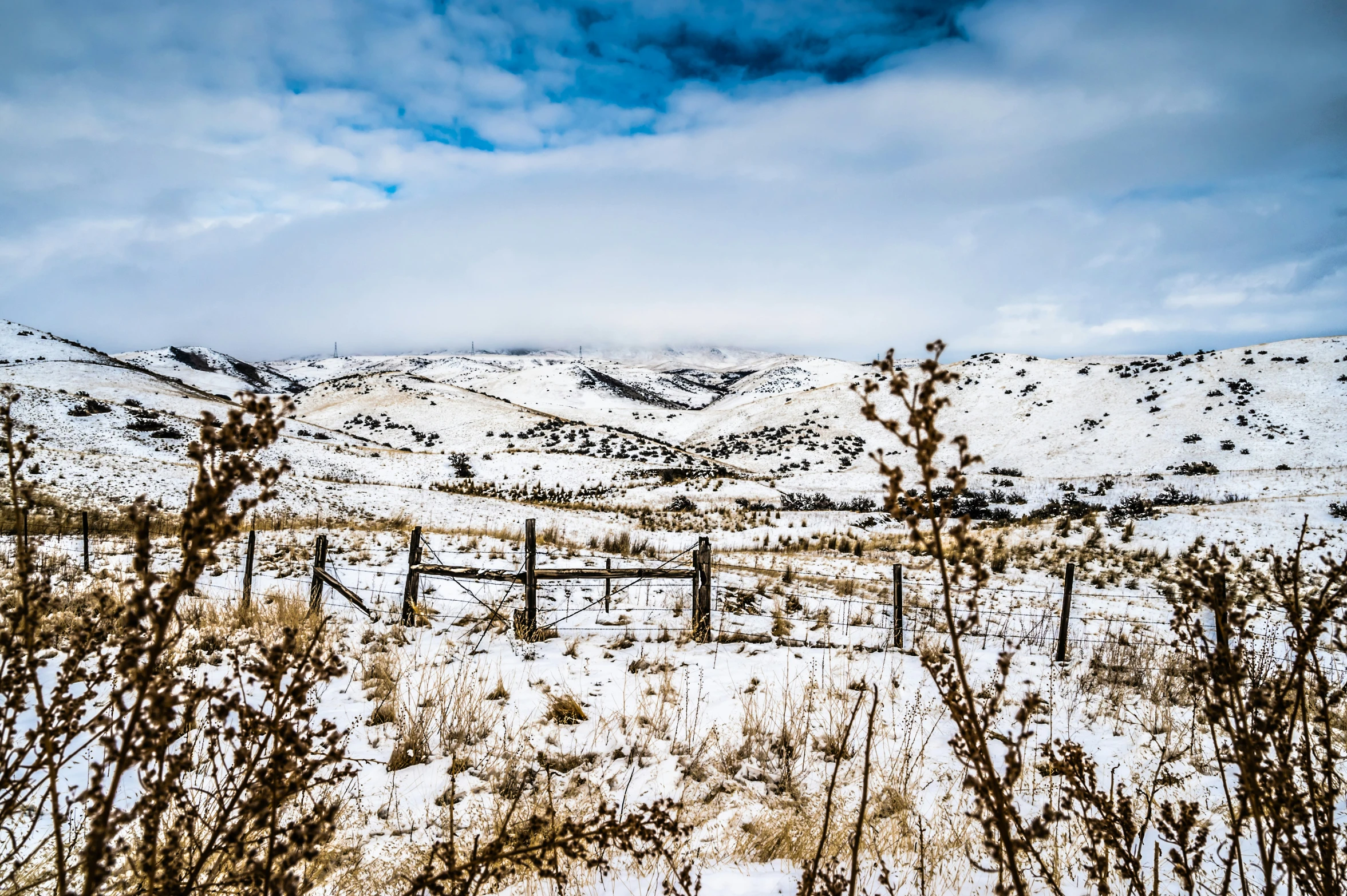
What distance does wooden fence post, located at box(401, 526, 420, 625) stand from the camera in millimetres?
8812

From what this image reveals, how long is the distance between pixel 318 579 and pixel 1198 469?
3898cm

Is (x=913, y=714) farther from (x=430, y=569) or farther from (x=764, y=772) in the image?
(x=430, y=569)

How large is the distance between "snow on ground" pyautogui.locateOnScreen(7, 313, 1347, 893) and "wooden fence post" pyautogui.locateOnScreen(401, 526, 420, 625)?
0.36 meters

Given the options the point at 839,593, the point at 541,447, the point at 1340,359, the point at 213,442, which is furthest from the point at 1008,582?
the point at 1340,359

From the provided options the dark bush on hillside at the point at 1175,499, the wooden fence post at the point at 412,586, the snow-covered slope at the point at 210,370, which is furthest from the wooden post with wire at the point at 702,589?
the snow-covered slope at the point at 210,370

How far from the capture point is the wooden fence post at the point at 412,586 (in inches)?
347

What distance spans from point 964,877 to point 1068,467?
130ft

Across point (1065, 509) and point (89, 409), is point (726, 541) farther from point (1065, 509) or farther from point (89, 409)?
point (89, 409)

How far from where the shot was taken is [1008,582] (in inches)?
581

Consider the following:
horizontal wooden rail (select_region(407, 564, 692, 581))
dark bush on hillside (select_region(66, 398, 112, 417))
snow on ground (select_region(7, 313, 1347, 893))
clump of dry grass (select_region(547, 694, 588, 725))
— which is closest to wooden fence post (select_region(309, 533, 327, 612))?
snow on ground (select_region(7, 313, 1347, 893))

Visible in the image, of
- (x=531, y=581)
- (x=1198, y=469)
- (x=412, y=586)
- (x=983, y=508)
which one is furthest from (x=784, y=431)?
(x=412, y=586)

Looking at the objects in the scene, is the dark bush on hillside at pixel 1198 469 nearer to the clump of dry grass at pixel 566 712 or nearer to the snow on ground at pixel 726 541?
the snow on ground at pixel 726 541

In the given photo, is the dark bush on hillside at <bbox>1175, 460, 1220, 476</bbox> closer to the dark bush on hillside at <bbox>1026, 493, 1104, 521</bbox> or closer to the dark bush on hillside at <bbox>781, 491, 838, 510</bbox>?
the dark bush on hillside at <bbox>1026, 493, 1104, 521</bbox>

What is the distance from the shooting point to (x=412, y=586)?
9.16m
